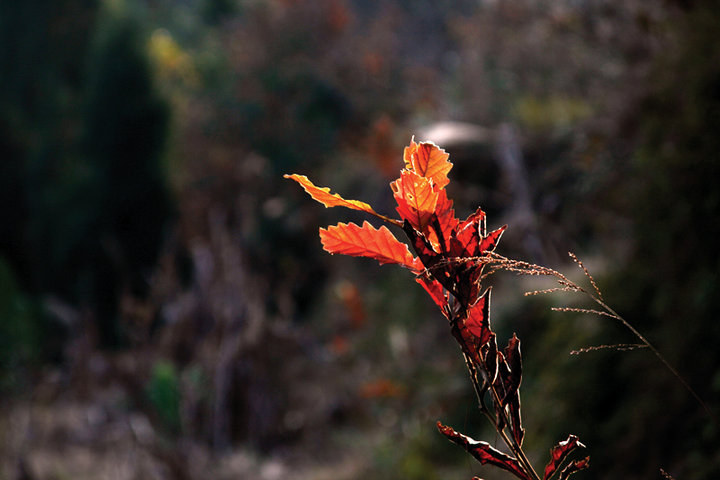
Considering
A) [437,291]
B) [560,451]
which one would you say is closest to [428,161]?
[437,291]

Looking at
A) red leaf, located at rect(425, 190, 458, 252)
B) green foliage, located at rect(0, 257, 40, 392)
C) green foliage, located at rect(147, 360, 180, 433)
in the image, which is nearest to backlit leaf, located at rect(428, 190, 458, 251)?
red leaf, located at rect(425, 190, 458, 252)

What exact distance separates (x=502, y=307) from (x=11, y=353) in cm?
519

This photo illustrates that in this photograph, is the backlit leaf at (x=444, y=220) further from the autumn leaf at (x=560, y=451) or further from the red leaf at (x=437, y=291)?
the autumn leaf at (x=560, y=451)

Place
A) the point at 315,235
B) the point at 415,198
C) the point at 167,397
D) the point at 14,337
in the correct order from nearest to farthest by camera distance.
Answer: the point at 415,198, the point at 167,397, the point at 14,337, the point at 315,235

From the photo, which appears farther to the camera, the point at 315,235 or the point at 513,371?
the point at 315,235

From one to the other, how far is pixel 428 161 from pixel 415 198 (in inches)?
2.3

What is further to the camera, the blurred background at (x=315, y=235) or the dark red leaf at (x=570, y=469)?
the blurred background at (x=315, y=235)

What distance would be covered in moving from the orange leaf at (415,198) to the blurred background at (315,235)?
0.65 m

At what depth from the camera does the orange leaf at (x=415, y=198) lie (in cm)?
85

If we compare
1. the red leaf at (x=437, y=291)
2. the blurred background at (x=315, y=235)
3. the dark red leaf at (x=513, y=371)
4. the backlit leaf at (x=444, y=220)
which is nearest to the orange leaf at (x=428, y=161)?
the backlit leaf at (x=444, y=220)

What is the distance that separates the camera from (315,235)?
1123 cm

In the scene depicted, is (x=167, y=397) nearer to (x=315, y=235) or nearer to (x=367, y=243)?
(x=367, y=243)

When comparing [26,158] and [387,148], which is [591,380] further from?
[26,158]

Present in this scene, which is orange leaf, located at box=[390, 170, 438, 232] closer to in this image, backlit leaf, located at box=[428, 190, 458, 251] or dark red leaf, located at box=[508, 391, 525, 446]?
backlit leaf, located at box=[428, 190, 458, 251]
